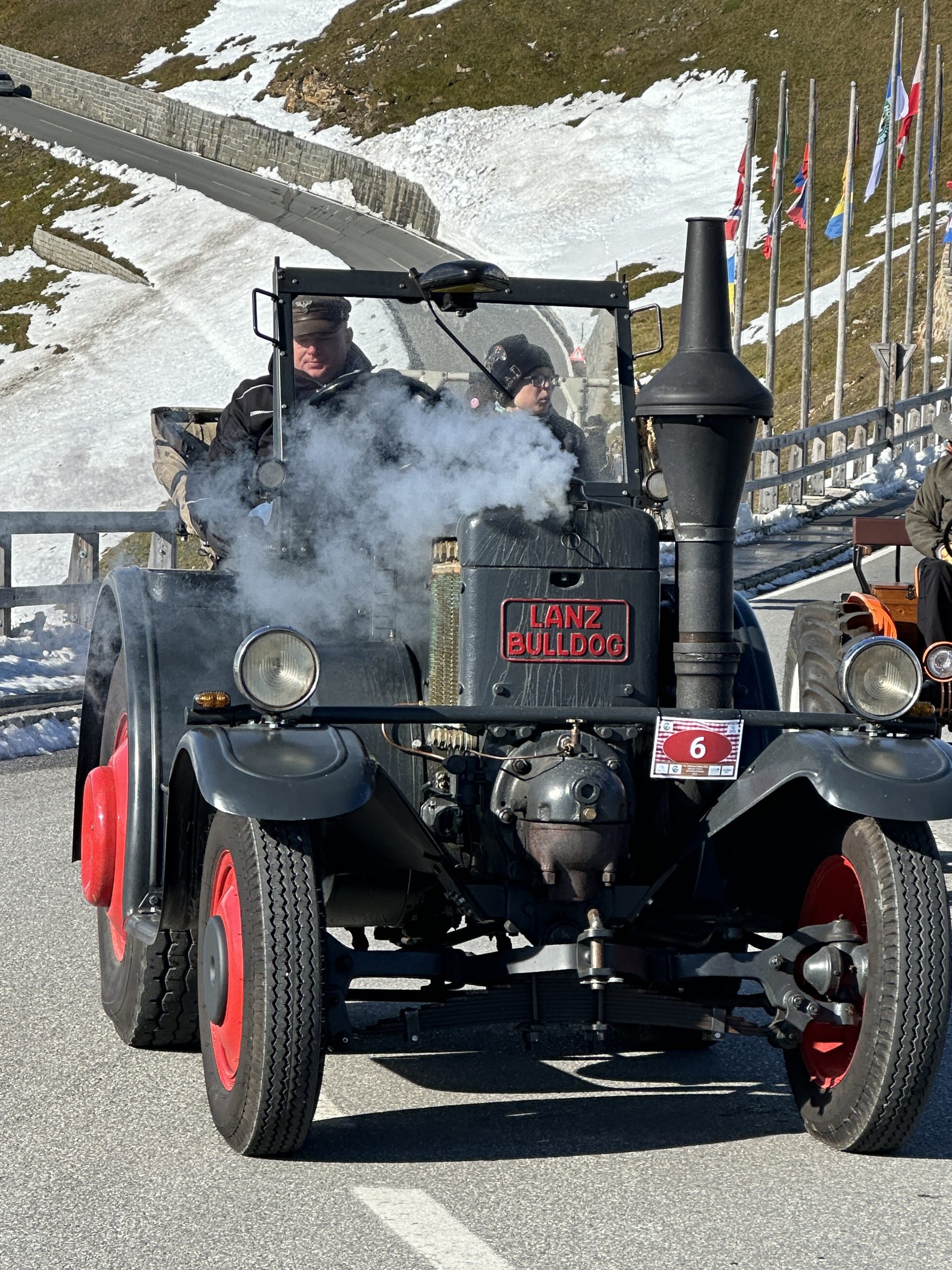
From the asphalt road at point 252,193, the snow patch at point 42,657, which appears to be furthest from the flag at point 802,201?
the snow patch at point 42,657

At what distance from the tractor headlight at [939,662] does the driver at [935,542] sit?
0.11 metres

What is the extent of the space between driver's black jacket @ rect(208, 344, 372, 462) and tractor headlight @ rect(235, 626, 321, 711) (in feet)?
5.28

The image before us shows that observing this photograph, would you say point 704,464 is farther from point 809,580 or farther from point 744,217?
point 744,217

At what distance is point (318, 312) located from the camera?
20.8 feet

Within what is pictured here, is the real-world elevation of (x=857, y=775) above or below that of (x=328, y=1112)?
above

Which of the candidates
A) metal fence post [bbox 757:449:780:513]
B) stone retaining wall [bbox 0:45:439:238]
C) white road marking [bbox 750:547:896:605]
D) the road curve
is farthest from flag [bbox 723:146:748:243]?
stone retaining wall [bbox 0:45:439:238]

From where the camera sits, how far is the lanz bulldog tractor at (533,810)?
4.57m

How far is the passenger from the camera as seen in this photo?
6.04 meters

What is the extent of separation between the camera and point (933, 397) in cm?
3262

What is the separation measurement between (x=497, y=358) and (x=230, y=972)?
2324 millimetres

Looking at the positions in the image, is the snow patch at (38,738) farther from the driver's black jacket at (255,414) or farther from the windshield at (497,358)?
the windshield at (497,358)

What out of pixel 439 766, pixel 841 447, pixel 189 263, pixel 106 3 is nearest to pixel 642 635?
pixel 439 766

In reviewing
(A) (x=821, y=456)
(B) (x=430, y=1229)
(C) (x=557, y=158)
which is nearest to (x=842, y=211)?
(A) (x=821, y=456)

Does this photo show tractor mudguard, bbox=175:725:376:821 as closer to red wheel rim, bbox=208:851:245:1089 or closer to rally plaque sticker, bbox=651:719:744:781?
red wheel rim, bbox=208:851:245:1089
